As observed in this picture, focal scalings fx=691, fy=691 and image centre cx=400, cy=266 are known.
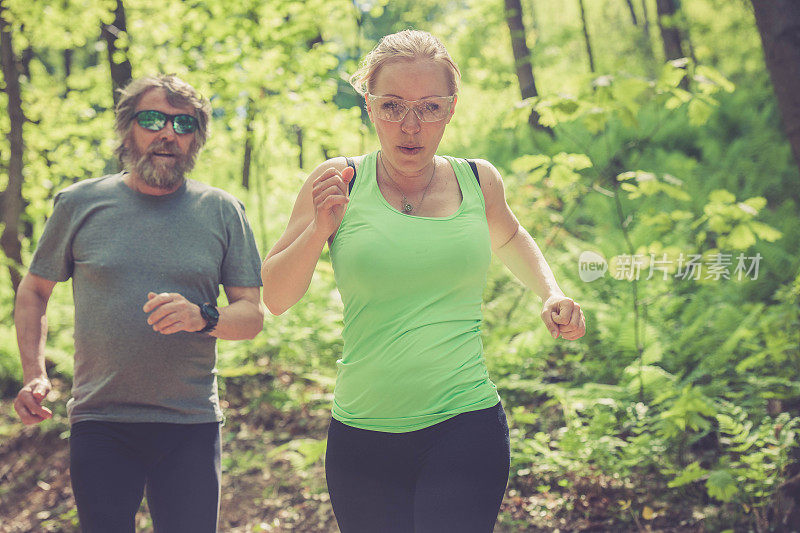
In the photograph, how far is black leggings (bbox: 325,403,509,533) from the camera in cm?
195

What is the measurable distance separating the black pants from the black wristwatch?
41cm

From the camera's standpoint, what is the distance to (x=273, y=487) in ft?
17.2

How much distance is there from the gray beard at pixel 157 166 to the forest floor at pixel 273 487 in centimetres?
223

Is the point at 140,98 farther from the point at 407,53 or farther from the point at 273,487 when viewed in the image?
the point at 273,487

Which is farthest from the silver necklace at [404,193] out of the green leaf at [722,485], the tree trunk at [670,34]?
the tree trunk at [670,34]

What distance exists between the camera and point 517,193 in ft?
29.5

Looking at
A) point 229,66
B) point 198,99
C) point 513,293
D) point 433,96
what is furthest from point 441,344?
point 229,66

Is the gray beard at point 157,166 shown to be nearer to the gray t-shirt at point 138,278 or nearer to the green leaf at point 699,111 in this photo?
the gray t-shirt at point 138,278

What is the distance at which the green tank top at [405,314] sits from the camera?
2.00m

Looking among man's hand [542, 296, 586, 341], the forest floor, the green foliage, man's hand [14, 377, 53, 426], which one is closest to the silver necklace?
man's hand [542, 296, 586, 341]

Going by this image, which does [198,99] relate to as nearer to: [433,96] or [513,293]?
[433,96]

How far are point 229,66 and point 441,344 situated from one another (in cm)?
535

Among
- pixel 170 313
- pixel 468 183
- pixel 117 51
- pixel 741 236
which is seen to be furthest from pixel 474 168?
pixel 117 51

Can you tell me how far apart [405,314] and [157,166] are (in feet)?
4.57
